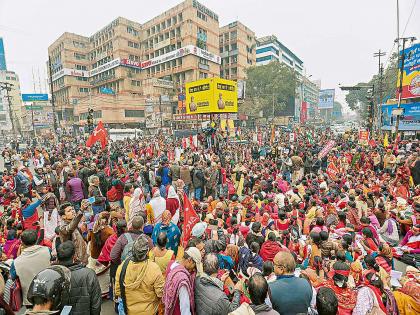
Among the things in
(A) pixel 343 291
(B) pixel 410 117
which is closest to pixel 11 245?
(A) pixel 343 291

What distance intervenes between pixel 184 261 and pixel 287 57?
95305 millimetres

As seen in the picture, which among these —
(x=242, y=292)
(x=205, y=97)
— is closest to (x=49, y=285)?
(x=242, y=292)

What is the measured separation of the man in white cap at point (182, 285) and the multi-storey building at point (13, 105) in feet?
255

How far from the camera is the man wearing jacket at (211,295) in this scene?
2418 mm

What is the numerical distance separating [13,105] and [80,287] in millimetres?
107710

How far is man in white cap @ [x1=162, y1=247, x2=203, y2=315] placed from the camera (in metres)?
2.54

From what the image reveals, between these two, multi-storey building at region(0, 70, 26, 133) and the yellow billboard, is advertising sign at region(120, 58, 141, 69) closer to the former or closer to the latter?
multi-storey building at region(0, 70, 26, 133)

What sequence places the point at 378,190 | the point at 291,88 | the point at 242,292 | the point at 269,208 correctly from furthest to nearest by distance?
the point at 291,88, the point at 378,190, the point at 269,208, the point at 242,292

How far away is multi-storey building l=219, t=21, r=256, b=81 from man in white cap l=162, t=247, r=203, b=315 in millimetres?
58947

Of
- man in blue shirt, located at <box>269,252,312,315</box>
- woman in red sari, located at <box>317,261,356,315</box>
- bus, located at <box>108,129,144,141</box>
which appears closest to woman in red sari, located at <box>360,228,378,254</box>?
woman in red sari, located at <box>317,261,356,315</box>

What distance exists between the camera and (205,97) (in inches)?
708

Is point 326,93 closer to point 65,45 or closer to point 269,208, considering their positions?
point 65,45

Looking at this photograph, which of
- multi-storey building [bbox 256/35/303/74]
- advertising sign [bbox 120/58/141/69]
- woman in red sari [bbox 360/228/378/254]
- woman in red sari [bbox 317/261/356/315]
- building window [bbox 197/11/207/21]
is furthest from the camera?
multi-storey building [bbox 256/35/303/74]

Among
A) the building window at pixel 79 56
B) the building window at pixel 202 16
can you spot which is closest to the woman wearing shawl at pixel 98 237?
the building window at pixel 202 16
